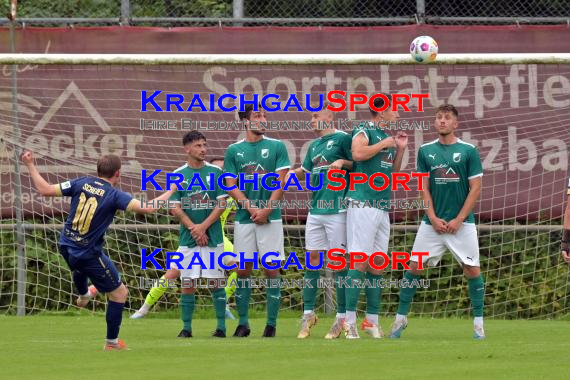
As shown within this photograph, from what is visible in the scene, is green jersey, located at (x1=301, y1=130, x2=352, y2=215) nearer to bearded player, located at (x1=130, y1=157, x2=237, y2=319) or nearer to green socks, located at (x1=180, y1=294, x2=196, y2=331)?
green socks, located at (x1=180, y1=294, x2=196, y2=331)

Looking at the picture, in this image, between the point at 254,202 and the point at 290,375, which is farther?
the point at 254,202

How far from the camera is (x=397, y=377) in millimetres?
7668

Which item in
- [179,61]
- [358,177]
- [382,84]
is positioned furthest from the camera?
[382,84]

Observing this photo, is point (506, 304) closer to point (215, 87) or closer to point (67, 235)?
point (215, 87)

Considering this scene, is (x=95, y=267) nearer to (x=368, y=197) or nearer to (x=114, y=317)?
(x=114, y=317)

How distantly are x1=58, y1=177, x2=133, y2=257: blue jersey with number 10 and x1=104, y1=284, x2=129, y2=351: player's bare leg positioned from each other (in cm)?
37

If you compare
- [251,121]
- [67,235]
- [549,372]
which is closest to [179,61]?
[251,121]

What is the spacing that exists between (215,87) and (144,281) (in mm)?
2465

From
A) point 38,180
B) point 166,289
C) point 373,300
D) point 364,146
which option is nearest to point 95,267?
point 38,180

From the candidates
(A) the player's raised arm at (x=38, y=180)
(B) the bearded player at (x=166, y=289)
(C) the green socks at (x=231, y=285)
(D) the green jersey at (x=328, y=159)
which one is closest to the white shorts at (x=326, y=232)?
(D) the green jersey at (x=328, y=159)

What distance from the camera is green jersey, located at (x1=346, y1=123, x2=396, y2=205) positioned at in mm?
10797

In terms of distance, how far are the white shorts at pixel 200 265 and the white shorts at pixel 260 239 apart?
216mm

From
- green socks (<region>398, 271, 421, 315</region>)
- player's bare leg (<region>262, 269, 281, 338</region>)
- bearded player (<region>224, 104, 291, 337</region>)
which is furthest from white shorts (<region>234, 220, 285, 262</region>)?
green socks (<region>398, 271, 421, 315</region>)

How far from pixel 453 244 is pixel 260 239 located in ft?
5.79
